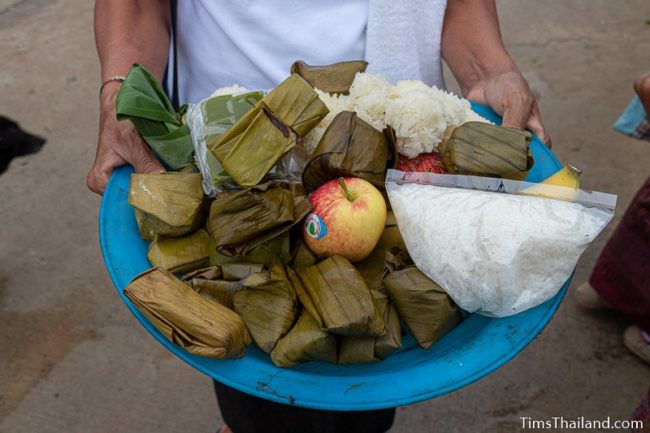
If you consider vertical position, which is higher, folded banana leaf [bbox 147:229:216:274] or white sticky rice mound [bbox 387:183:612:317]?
white sticky rice mound [bbox 387:183:612:317]

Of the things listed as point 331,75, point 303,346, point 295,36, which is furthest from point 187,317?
point 295,36

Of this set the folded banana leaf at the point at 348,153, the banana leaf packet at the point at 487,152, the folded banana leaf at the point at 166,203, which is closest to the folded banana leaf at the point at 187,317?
the folded banana leaf at the point at 166,203

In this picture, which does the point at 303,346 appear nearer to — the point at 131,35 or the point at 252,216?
the point at 252,216

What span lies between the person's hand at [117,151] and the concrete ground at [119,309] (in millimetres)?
1301

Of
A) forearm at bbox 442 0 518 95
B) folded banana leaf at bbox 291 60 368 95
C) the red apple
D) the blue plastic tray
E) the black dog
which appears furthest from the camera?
the black dog

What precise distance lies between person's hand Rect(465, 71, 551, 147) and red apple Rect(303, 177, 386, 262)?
0.49 meters

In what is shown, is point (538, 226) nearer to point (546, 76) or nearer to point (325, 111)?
point (325, 111)

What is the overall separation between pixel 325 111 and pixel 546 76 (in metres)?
3.32

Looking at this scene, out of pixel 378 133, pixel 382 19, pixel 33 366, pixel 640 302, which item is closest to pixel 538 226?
pixel 378 133

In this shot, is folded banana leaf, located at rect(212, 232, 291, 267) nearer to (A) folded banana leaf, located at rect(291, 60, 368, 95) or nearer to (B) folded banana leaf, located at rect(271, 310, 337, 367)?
(B) folded banana leaf, located at rect(271, 310, 337, 367)

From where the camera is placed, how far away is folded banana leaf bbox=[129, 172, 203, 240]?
124cm

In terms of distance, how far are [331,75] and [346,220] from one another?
44cm

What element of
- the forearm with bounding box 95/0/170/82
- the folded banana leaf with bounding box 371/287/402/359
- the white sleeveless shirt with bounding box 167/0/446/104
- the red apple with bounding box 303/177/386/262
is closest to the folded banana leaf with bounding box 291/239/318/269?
the red apple with bounding box 303/177/386/262

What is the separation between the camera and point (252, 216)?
3.92 feet
